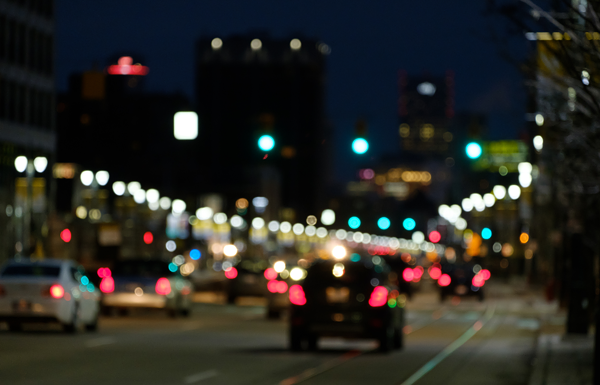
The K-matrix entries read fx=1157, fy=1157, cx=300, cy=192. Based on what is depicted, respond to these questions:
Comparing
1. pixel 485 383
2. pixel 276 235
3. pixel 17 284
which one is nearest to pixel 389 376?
pixel 485 383

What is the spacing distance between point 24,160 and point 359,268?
4062cm

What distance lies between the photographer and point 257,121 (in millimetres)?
33281

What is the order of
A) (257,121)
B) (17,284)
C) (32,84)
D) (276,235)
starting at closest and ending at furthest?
1. (17,284)
2. (257,121)
3. (32,84)
4. (276,235)

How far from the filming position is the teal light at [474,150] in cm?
3466

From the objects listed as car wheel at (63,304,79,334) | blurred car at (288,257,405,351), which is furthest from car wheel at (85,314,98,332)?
blurred car at (288,257,405,351)

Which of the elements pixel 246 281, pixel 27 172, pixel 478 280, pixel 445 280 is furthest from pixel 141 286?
pixel 27 172

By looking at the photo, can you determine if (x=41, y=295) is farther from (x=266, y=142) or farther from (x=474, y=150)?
(x=474, y=150)

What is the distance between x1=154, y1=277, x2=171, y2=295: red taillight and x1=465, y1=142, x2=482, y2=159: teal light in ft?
32.6

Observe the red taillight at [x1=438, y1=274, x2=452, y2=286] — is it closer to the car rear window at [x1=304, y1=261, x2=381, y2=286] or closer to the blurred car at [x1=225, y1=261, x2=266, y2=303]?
the blurred car at [x1=225, y1=261, x2=266, y2=303]

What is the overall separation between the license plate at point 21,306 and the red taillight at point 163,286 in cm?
830

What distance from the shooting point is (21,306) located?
78.0 ft

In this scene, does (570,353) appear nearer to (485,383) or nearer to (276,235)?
(485,383)

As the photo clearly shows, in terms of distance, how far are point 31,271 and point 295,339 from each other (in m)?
A: 6.59

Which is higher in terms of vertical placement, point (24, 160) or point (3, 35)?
point (3, 35)
